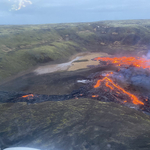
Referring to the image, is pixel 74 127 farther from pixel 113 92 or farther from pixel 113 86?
pixel 113 86

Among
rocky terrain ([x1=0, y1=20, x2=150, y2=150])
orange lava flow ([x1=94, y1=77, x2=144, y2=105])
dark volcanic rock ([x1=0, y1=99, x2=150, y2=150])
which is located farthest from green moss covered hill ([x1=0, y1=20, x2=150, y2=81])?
orange lava flow ([x1=94, y1=77, x2=144, y2=105])

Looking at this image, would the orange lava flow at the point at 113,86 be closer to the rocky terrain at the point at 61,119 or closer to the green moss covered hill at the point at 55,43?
the rocky terrain at the point at 61,119

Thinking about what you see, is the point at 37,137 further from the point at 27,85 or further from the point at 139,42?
the point at 139,42

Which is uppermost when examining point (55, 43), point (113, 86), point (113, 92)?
point (55, 43)

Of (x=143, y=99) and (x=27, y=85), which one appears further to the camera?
(x=27, y=85)

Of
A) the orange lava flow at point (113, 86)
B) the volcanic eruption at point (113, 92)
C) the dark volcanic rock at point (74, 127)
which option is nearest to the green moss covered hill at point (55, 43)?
the volcanic eruption at point (113, 92)

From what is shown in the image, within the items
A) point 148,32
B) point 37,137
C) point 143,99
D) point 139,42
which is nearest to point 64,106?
point 37,137

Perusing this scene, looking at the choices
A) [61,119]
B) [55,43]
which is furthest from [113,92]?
[55,43]
